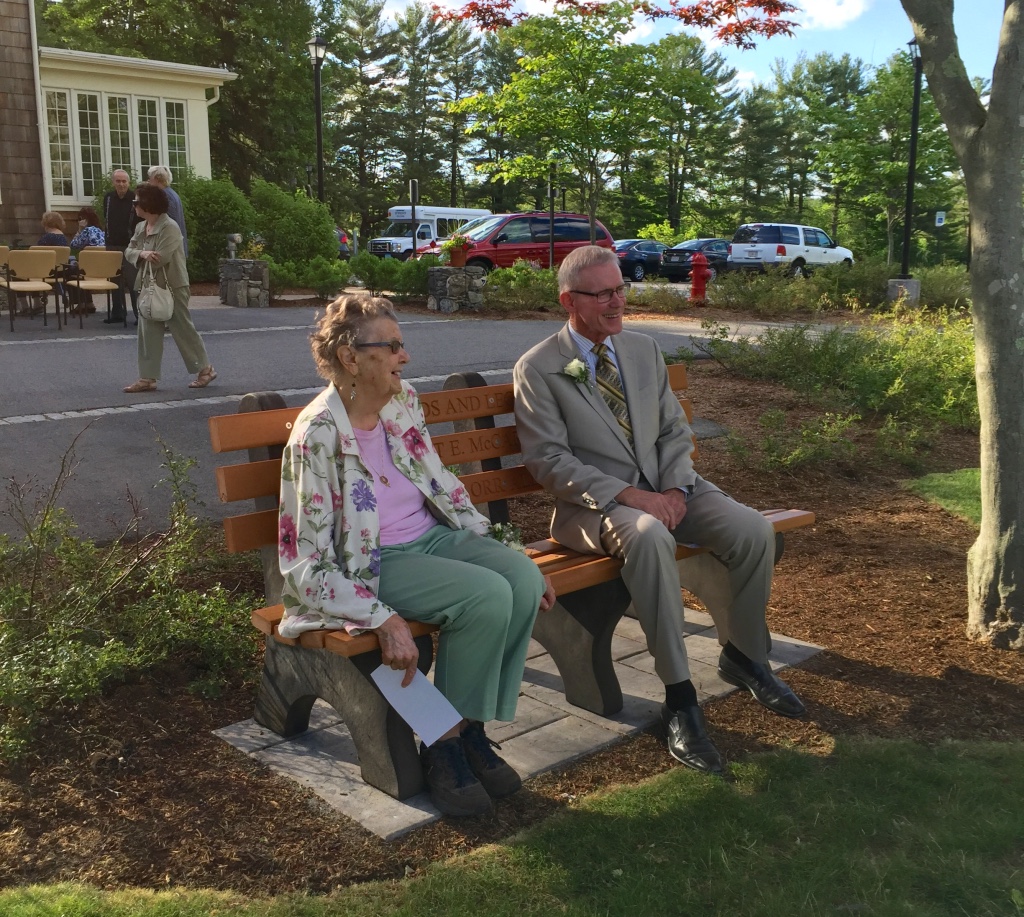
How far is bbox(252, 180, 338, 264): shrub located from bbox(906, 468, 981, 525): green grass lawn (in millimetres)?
16189

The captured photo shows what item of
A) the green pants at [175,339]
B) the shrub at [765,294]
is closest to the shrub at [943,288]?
the shrub at [765,294]

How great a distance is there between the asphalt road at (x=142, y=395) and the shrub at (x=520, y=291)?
4.76 ft

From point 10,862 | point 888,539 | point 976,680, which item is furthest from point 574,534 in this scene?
point 888,539

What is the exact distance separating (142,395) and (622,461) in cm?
623

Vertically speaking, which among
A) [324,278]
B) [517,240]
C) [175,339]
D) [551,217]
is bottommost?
[175,339]

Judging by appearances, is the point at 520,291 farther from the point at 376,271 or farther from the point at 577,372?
the point at 577,372

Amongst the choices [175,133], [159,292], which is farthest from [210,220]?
[159,292]

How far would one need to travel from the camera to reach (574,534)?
4.06 metres

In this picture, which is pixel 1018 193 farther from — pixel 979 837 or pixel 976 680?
pixel 979 837

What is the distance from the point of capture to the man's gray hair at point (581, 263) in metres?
4.17

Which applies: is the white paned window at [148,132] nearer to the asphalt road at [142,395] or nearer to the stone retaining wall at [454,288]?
the asphalt road at [142,395]

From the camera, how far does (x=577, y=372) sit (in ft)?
13.4

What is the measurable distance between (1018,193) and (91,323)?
13075 millimetres

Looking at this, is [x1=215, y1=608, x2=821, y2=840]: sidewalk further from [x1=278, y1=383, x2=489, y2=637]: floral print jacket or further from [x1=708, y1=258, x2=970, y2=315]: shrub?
[x1=708, y1=258, x2=970, y2=315]: shrub
